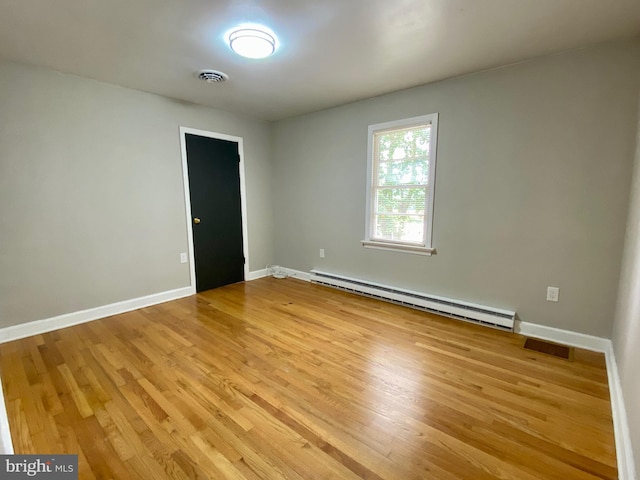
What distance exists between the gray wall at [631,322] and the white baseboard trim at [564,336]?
144 mm

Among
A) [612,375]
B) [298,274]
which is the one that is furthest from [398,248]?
[612,375]

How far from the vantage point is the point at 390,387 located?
73.9 inches

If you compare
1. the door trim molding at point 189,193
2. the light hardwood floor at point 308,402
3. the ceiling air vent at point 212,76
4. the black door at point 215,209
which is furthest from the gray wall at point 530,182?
the black door at point 215,209

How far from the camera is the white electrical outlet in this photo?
2.42 meters

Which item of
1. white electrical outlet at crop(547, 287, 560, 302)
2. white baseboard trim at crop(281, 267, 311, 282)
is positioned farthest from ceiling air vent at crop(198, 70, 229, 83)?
white electrical outlet at crop(547, 287, 560, 302)

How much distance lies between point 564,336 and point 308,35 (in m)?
3.06

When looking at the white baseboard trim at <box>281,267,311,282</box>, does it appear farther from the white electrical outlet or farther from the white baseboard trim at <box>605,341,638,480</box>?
the white baseboard trim at <box>605,341,638,480</box>

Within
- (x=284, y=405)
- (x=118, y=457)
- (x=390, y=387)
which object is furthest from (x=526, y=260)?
(x=118, y=457)

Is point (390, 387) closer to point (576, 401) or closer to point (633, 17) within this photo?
point (576, 401)

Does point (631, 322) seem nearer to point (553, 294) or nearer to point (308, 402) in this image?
point (553, 294)

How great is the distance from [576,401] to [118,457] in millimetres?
2491

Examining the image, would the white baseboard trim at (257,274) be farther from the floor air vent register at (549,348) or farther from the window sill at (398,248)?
the floor air vent register at (549,348)

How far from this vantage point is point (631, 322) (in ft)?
5.27

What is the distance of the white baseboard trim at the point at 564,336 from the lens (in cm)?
228
